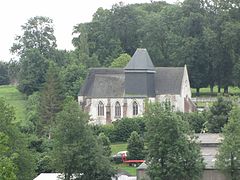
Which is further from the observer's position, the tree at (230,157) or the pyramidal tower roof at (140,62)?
the pyramidal tower roof at (140,62)

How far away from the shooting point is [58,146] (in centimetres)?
5238

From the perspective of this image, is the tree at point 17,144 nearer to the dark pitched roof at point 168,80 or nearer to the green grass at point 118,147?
the green grass at point 118,147

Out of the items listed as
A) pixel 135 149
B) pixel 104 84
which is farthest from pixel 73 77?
pixel 135 149

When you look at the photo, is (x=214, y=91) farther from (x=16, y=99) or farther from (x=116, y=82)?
(x=16, y=99)

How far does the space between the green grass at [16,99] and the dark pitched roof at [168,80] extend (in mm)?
13871

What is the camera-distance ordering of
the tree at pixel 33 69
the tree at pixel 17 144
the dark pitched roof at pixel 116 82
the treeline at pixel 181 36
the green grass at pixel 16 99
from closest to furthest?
the tree at pixel 17 144 < the dark pitched roof at pixel 116 82 < the green grass at pixel 16 99 < the treeline at pixel 181 36 < the tree at pixel 33 69

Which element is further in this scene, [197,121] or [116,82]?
[116,82]

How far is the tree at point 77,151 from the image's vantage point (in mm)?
51875

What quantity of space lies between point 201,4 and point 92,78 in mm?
21488

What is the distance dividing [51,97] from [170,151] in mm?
35876

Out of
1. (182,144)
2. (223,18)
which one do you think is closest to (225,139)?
(182,144)

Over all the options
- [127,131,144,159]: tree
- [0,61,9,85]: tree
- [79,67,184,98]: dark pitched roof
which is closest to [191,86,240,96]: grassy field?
[79,67,184,98]: dark pitched roof

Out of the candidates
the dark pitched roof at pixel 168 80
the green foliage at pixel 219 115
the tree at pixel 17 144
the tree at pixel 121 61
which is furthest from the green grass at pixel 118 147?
the tree at pixel 121 61

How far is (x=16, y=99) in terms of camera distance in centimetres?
10312
